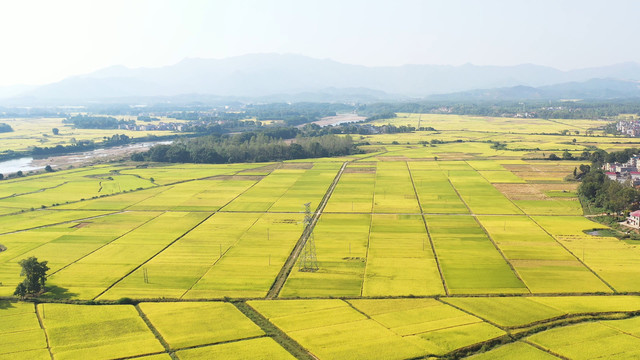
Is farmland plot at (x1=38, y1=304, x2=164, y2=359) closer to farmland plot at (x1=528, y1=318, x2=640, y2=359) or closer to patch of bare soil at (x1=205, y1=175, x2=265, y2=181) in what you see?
farmland plot at (x1=528, y1=318, x2=640, y2=359)

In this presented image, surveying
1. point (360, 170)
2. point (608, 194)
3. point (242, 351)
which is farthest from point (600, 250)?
point (360, 170)

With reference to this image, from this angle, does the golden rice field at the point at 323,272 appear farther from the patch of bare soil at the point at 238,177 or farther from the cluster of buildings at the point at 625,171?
the cluster of buildings at the point at 625,171

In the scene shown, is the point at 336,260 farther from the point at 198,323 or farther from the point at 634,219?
the point at 634,219

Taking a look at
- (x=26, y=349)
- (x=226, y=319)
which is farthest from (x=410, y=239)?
(x=26, y=349)

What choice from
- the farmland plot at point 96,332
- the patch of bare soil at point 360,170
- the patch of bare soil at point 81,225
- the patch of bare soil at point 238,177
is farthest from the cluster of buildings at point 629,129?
the farmland plot at point 96,332

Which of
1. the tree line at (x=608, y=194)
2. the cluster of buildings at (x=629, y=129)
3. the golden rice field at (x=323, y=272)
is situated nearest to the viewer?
the golden rice field at (x=323, y=272)

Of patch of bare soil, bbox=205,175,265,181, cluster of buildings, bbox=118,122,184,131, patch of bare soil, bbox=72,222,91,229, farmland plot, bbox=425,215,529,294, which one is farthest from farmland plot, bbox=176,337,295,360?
cluster of buildings, bbox=118,122,184,131
